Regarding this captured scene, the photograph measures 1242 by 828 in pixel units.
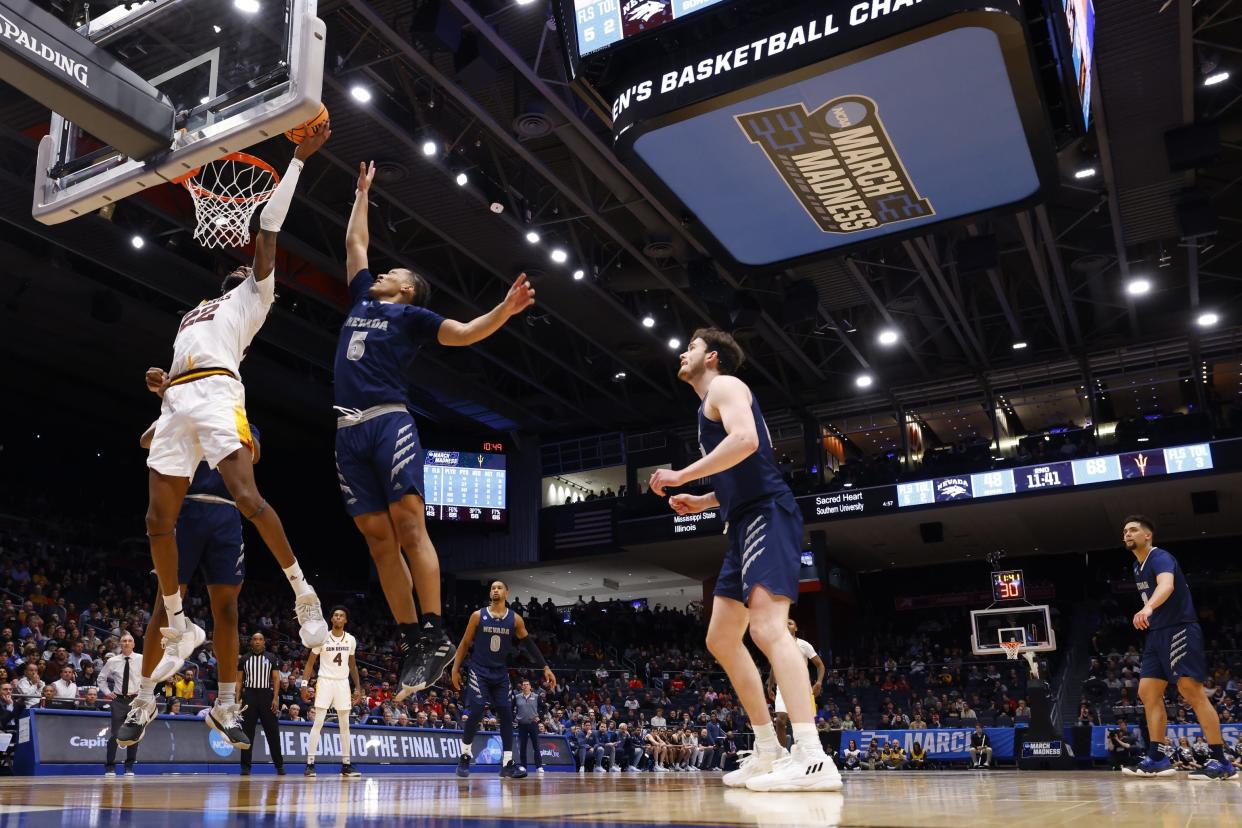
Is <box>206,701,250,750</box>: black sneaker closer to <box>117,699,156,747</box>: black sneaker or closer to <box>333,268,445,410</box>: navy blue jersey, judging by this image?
<box>117,699,156,747</box>: black sneaker

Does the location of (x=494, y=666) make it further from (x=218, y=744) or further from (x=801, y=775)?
(x=801, y=775)

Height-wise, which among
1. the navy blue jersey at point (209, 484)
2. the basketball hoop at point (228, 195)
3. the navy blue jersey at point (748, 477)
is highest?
the basketball hoop at point (228, 195)

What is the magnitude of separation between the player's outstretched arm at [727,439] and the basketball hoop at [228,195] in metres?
3.14

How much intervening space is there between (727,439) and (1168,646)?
4.95 m

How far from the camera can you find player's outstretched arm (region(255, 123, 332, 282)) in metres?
5.07

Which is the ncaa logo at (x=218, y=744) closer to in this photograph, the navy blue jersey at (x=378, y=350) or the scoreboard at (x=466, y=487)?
the navy blue jersey at (x=378, y=350)

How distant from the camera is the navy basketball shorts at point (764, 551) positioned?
451cm

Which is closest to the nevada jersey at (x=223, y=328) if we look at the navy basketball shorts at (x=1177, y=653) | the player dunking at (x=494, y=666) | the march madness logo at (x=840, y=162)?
the player dunking at (x=494, y=666)

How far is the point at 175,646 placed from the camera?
5352mm

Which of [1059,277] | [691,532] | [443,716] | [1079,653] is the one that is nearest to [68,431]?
[443,716]

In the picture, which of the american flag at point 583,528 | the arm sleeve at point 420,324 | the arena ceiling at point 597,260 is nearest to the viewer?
the arm sleeve at point 420,324

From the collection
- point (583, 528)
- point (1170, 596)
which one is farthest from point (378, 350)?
point (583, 528)

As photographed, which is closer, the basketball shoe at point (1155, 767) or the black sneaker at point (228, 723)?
the black sneaker at point (228, 723)

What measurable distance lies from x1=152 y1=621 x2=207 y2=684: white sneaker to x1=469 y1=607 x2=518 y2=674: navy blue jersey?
442cm
